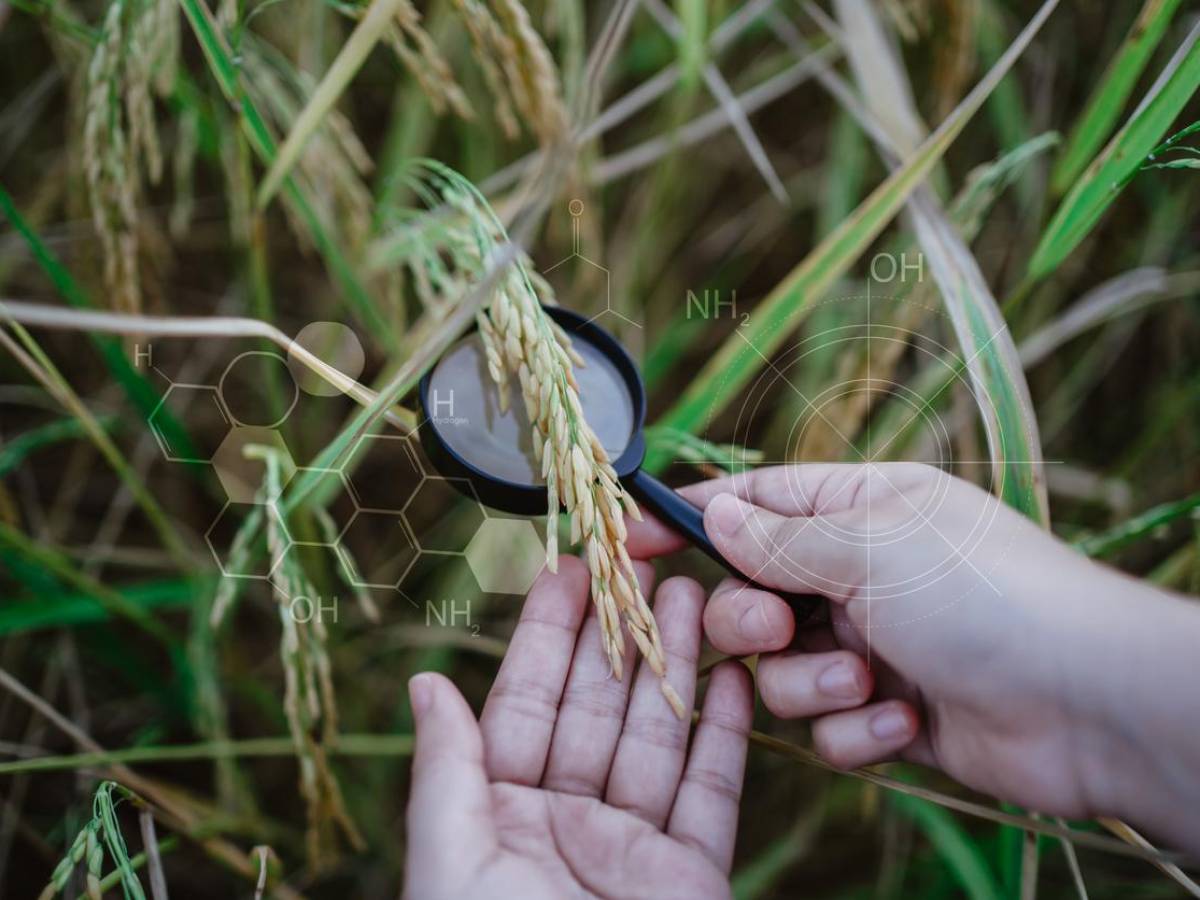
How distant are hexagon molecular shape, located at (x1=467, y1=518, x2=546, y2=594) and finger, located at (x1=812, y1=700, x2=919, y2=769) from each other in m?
0.31

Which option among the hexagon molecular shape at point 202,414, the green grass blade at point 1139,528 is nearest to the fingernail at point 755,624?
the green grass blade at point 1139,528

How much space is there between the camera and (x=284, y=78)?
998 mm

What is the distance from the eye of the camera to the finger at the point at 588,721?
769 mm

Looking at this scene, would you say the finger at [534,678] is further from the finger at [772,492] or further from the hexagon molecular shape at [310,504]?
the hexagon molecular shape at [310,504]

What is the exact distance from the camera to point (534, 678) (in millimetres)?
781

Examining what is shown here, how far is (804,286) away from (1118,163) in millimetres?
276

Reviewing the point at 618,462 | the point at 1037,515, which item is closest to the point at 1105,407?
the point at 1037,515

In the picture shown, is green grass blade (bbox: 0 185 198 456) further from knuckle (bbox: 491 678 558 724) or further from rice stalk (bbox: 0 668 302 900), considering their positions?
knuckle (bbox: 491 678 558 724)

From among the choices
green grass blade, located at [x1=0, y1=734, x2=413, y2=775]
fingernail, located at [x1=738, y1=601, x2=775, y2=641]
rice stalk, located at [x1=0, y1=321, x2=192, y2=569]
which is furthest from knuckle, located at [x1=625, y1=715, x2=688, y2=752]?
rice stalk, located at [x1=0, y1=321, x2=192, y2=569]

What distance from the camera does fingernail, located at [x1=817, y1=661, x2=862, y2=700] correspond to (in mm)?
749

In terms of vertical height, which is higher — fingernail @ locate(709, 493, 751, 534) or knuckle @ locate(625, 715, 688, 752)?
fingernail @ locate(709, 493, 751, 534)

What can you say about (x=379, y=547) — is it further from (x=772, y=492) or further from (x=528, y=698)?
(x=772, y=492)
